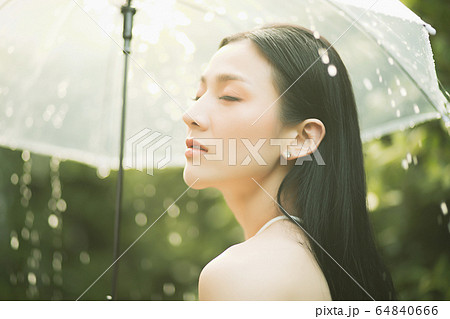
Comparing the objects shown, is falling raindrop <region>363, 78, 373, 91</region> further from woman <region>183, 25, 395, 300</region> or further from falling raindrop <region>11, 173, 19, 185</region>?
falling raindrop <region>11, 173, 19, 185</region>

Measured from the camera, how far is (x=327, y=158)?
923mm

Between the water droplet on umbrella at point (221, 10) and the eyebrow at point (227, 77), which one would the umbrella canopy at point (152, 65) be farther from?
the eyebrow at point (227, 77)

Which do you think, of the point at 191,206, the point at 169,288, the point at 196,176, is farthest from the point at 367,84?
the point at 169,288

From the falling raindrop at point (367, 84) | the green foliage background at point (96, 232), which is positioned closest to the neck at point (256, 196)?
the falling raindrop at point (367, 84)

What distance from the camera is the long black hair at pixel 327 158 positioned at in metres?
0.89

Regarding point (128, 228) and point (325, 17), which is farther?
point (128, 228)

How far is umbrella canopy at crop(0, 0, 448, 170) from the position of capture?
0.99 meters

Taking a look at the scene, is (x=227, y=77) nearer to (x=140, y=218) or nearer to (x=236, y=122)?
(x=236, y=122)

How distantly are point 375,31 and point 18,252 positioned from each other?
1.98m

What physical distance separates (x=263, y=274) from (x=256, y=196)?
0.66ft

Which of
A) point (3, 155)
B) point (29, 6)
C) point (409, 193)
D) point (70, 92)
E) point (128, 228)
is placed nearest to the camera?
point (29, 6)

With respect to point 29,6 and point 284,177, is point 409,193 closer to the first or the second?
point 284,177
